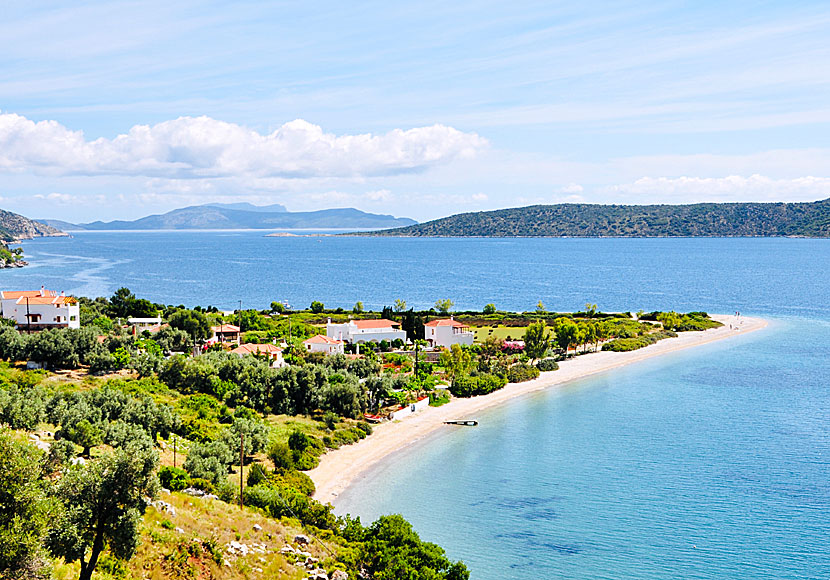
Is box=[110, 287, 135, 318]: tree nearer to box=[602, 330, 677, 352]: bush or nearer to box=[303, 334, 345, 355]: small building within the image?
box=[303, 334, 345, 355]: small building

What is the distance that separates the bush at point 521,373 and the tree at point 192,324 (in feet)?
100

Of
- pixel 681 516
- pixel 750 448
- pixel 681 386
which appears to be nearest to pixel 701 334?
pixel 681 386

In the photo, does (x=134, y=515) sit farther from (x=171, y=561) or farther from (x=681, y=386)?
(x=681, y=386)

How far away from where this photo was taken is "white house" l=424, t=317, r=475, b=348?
72.1 m

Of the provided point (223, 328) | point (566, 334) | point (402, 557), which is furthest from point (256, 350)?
point (402, 557)

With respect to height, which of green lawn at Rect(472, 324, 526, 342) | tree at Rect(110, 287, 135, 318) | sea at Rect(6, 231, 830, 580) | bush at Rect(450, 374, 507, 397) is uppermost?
tree at Rect(110, 287, 135, 318)

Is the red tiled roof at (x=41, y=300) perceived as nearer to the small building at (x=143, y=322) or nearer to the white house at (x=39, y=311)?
the white house at (x=39, y=311)

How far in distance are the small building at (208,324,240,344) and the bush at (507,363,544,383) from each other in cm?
2915

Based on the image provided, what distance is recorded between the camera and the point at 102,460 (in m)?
19.6

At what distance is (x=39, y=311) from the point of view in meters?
62.4

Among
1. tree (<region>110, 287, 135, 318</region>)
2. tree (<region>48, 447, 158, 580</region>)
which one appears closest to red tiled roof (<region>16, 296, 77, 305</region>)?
tree (<region>110, 287, 135, 318</region>)

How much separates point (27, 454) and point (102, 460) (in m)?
2.10

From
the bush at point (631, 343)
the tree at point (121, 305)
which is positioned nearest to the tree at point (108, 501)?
the bush at point (631, 343)

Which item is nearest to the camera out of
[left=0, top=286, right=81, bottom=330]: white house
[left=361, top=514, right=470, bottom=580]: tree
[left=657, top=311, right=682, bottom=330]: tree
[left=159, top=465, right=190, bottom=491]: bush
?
[left=361, top=514, right=470, bottom=580]: tree
